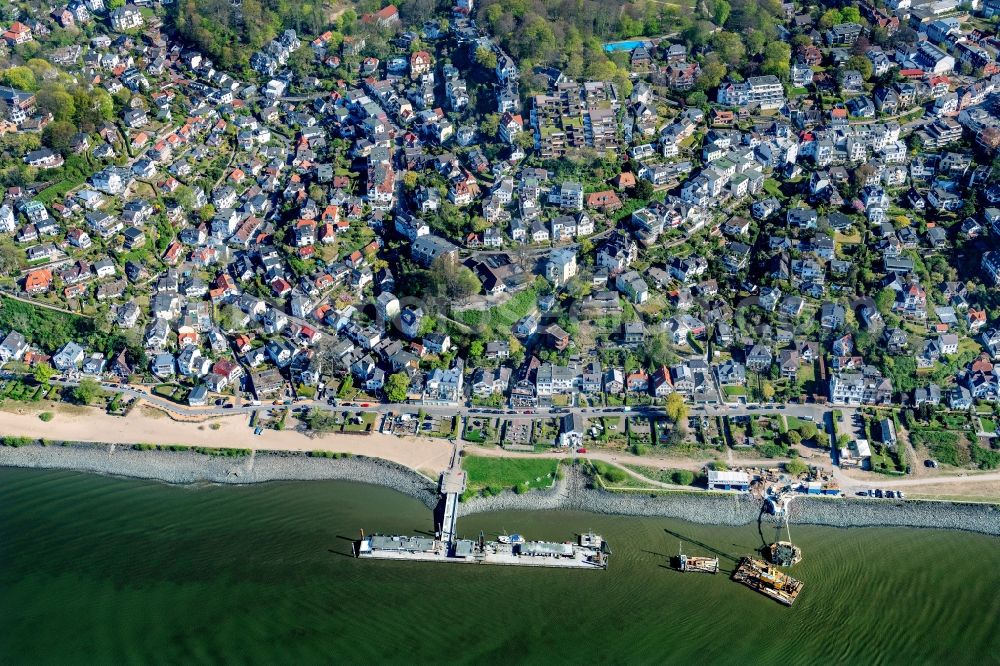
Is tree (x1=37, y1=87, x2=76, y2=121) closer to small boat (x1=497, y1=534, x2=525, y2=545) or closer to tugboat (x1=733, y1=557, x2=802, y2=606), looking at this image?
small boat (x1=497, y1=534, x2=525, y2=545)

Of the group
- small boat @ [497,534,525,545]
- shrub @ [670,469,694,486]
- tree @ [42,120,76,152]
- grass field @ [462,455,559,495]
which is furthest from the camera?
tree @ [42,120,76,152]

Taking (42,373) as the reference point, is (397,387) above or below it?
above

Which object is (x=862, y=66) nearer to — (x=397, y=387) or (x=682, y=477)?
(x=682, y=477)

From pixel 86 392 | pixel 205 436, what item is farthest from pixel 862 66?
pixel 86 392

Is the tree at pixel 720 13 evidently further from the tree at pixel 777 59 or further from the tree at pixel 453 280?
the tree at pixel 453 280

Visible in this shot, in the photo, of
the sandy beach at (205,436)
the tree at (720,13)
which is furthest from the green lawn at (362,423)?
the tree at (720,13)

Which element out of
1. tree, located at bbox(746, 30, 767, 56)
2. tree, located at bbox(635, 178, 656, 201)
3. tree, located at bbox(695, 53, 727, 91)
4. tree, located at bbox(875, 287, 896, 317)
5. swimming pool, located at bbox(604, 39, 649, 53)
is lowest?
tree, located at bbox(875, 287, 896, 317)

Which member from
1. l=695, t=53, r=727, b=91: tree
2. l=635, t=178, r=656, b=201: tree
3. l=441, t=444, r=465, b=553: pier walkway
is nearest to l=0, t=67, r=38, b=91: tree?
l=441, t=444, r=465, b=553: pier walkway
